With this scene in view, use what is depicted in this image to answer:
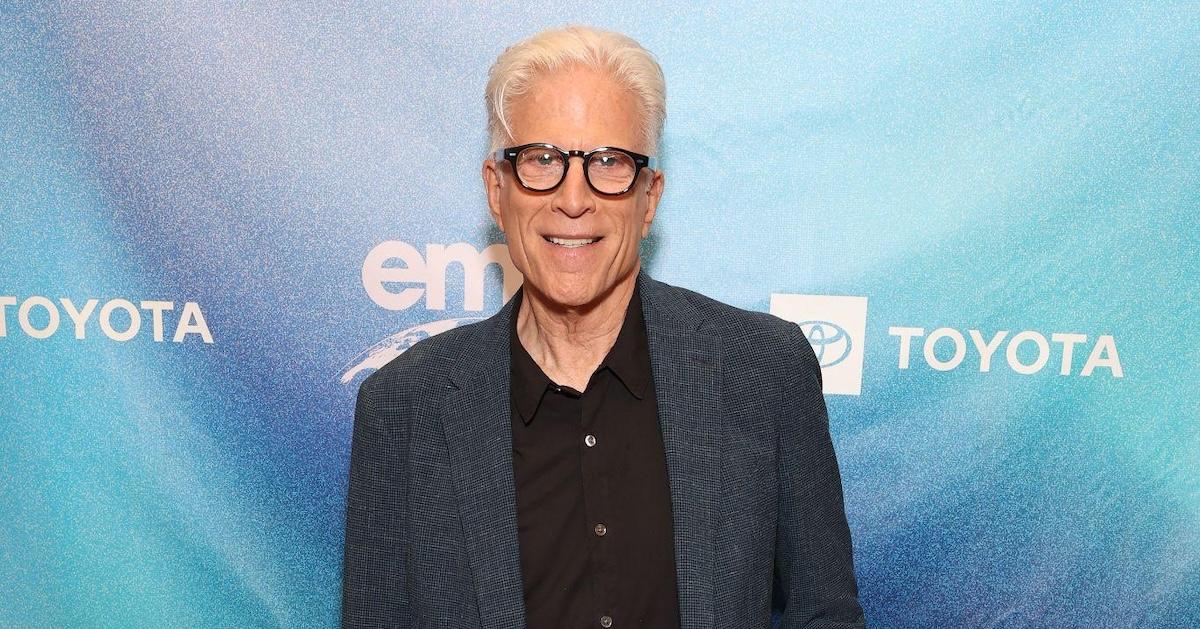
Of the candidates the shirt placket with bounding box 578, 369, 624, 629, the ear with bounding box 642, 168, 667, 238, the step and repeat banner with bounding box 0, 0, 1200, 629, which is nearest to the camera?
the shirt placket with bounding box 578, 369, 624, 629

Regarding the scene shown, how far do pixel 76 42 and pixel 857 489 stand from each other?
84.8 inches

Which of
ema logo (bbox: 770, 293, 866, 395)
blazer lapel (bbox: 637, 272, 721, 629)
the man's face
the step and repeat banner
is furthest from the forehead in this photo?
ema logo (bbox: 770, 293, 866, 395)

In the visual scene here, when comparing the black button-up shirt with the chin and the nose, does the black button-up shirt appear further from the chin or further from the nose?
the nose

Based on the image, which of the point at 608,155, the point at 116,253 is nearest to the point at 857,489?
the point at 608,155

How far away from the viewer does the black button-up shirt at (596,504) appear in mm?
1353

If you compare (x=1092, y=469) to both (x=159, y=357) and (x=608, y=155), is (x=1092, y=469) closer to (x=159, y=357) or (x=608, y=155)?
(x=608, y=155)

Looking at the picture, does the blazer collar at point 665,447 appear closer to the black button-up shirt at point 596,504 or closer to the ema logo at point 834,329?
the black button-up shirt at point 596,504

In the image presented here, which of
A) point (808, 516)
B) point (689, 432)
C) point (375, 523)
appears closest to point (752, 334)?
point (689, 432)

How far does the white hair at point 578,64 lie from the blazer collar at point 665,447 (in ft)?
1.13

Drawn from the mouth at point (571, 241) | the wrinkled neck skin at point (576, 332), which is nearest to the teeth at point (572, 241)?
the mouth at point (571, 241)

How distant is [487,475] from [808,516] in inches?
22.1

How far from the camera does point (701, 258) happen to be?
204 cm

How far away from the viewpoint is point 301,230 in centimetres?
204

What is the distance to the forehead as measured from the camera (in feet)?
4.42
